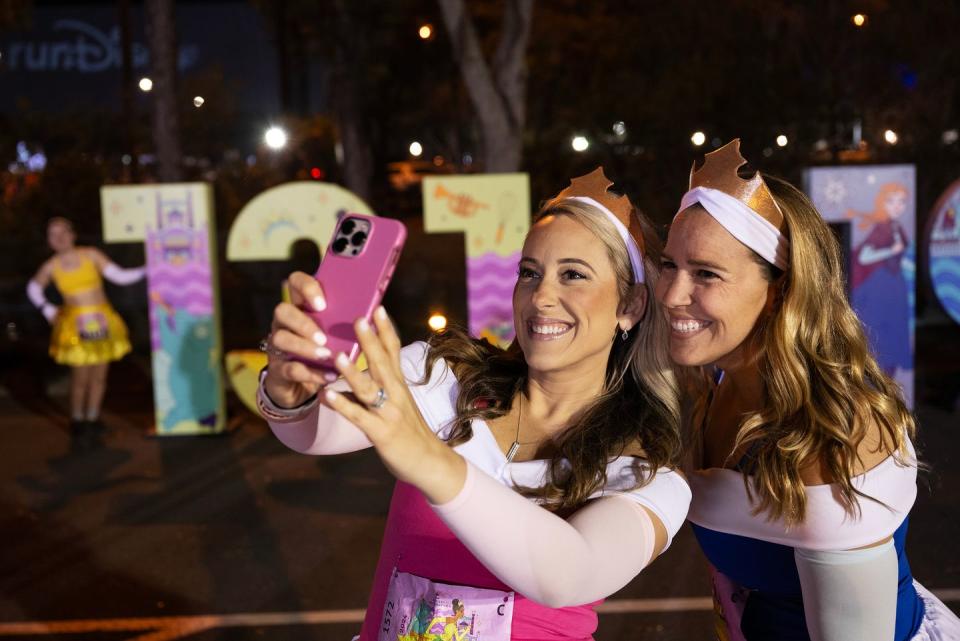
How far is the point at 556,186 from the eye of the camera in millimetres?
21922

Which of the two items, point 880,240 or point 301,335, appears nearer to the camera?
point 301,335

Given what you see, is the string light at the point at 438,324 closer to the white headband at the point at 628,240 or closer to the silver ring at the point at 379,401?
the white headband at the point at 628,240

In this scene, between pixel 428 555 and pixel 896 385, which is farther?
pixel 896 385

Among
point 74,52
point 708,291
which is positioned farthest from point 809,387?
point 74,52

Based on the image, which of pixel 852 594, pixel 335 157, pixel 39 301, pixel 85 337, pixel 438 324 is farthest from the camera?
pixel 335 157

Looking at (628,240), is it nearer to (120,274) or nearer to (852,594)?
(852,594)

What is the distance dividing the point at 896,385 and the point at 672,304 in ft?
1.99

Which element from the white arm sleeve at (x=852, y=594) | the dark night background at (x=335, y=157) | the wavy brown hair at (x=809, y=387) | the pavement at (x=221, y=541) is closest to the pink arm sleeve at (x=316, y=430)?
the wavy brown hair at (x=809, y=387)

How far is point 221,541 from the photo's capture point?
6121 millimetres

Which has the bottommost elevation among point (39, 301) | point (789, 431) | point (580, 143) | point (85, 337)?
point (85, 337)

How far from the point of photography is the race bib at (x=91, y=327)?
8.53 m

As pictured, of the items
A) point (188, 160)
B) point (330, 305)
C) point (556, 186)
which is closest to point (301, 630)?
point (330, 305)

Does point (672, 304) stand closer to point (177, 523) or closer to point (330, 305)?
point (330, 305)

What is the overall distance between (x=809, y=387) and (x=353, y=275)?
110 centimetres
